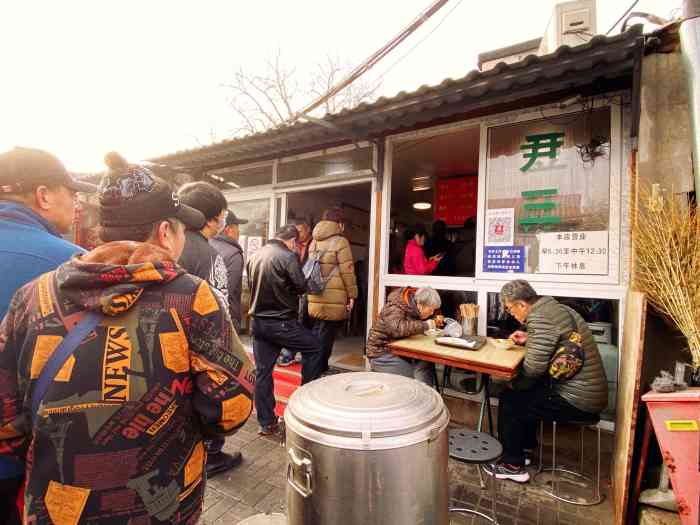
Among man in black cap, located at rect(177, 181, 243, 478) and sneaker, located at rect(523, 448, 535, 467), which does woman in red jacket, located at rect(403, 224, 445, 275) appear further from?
man in black cap, located at rect(177, 181, 243, 478)

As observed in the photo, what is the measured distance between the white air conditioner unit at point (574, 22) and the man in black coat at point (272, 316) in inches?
173

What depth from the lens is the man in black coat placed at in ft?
12.5

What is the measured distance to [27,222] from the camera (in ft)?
5.51

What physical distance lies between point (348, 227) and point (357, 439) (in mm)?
6938

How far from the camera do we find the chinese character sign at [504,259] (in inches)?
150

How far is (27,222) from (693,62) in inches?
175

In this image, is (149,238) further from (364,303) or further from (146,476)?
(364,303)

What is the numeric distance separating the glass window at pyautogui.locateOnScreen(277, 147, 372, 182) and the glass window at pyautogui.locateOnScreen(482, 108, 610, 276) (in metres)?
1.68

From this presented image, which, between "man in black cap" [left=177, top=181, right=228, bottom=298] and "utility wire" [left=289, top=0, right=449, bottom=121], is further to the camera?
"utility wire" [left=289, top=0, right=449, bottom=121]

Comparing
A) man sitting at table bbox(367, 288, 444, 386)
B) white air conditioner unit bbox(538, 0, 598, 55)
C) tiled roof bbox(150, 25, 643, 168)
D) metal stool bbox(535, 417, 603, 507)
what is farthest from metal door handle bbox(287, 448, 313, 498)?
white air conditioner unit bbox(538, 0, 598, 55)

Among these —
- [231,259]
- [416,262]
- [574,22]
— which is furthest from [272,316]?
[574,22]

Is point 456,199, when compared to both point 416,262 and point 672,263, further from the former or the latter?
point 672,263

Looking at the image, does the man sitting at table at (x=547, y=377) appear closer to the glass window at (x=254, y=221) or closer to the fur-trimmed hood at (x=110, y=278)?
the fur-trimmed hood at (x=110, y=278)

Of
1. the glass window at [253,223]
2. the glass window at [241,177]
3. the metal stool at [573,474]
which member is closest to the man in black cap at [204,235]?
the glass window at [253,223]
